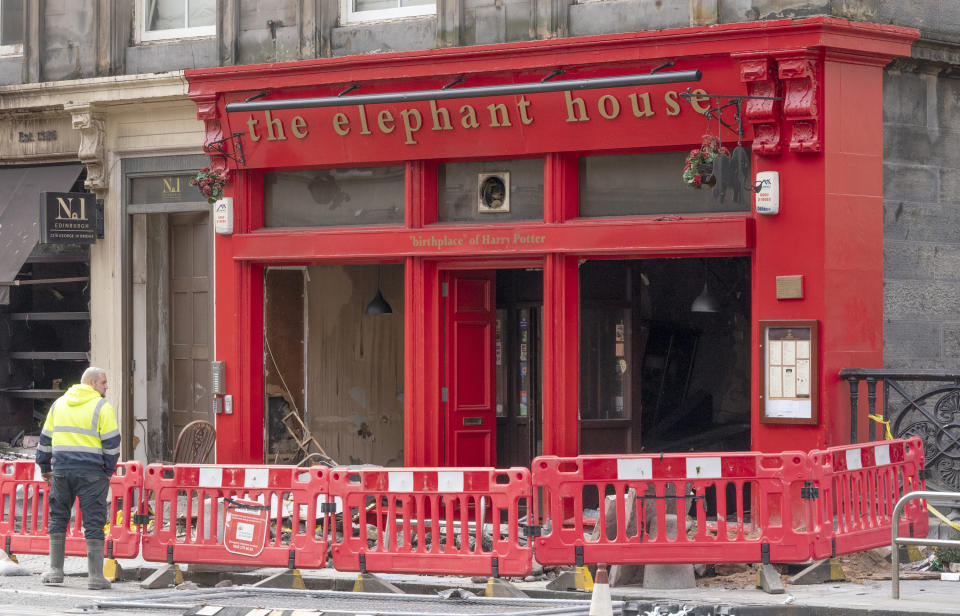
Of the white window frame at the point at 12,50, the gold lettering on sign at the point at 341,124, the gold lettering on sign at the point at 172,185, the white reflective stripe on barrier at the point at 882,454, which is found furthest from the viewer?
the white window frame at the point at 12,50

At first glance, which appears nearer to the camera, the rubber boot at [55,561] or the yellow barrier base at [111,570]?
the rubber boot at [55,561]

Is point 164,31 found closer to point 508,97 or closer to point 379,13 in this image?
point 379,13

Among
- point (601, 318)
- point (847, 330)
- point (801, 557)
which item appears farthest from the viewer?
point (601, 318)

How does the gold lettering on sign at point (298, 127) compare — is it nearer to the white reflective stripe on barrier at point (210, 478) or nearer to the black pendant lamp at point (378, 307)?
the black pendant lamp at point (378, 307)

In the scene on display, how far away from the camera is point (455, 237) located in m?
15.3

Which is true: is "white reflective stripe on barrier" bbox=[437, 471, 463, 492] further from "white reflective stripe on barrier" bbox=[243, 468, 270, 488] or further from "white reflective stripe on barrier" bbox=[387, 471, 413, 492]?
"white reflective stripe on barrier" bbox=[243, 468, 270, 488]

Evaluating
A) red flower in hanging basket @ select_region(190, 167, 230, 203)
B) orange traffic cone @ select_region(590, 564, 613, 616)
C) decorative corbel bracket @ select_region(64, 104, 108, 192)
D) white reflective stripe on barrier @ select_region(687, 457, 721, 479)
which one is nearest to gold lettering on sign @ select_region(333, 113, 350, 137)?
red flower in hanging basket @ select_region(190, 167, 230, 203)

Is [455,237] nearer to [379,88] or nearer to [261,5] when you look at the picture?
[379,88]

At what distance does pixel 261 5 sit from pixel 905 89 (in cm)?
684

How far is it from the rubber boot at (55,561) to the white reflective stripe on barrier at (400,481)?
2.85 meters

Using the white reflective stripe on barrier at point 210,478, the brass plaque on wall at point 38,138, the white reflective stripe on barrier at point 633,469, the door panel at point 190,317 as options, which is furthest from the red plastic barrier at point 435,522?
the brass plaque on wall at point 38,138

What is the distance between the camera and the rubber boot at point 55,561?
41.6ft

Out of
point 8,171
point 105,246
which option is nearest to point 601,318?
point 105,246

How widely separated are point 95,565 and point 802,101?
23.7 ft
